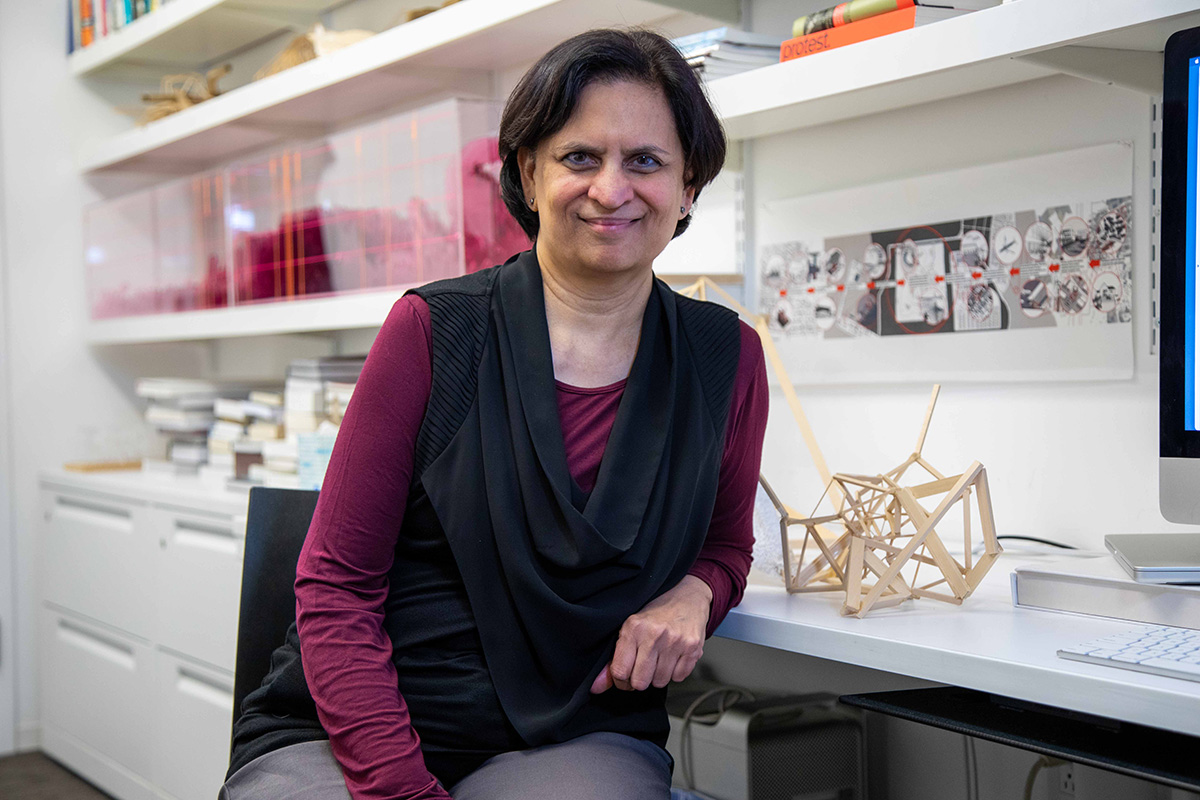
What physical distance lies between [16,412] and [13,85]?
2.93 feet

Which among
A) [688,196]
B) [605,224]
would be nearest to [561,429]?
[605,224]

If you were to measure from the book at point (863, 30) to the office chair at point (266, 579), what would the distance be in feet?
2.88

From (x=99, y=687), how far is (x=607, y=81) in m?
2.08

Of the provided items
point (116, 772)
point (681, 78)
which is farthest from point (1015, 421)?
point (116, 772)

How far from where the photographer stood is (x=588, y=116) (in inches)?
41.4

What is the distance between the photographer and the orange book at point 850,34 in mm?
1230

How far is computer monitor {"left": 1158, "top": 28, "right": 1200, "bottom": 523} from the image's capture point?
1007 mm

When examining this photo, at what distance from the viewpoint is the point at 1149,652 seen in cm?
83

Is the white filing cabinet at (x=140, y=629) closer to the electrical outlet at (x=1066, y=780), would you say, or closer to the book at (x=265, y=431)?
the book at (x=265, y=431)

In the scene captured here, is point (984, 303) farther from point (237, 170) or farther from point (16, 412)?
point (16, 412)

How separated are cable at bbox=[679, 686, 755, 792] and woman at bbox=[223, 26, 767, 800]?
380mm

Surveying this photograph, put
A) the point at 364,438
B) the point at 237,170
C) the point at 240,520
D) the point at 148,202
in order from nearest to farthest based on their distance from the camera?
1. the point at 364,438
2. the point at 240,520
3. the point at 237,170
4. the point at 148,202

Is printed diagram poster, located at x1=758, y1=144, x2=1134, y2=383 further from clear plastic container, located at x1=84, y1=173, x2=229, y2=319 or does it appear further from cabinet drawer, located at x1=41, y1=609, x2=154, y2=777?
cabinet drawer, located at x1=41, y1=609, x2=154, y2=777

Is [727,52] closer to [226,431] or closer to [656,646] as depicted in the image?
[656,646]
